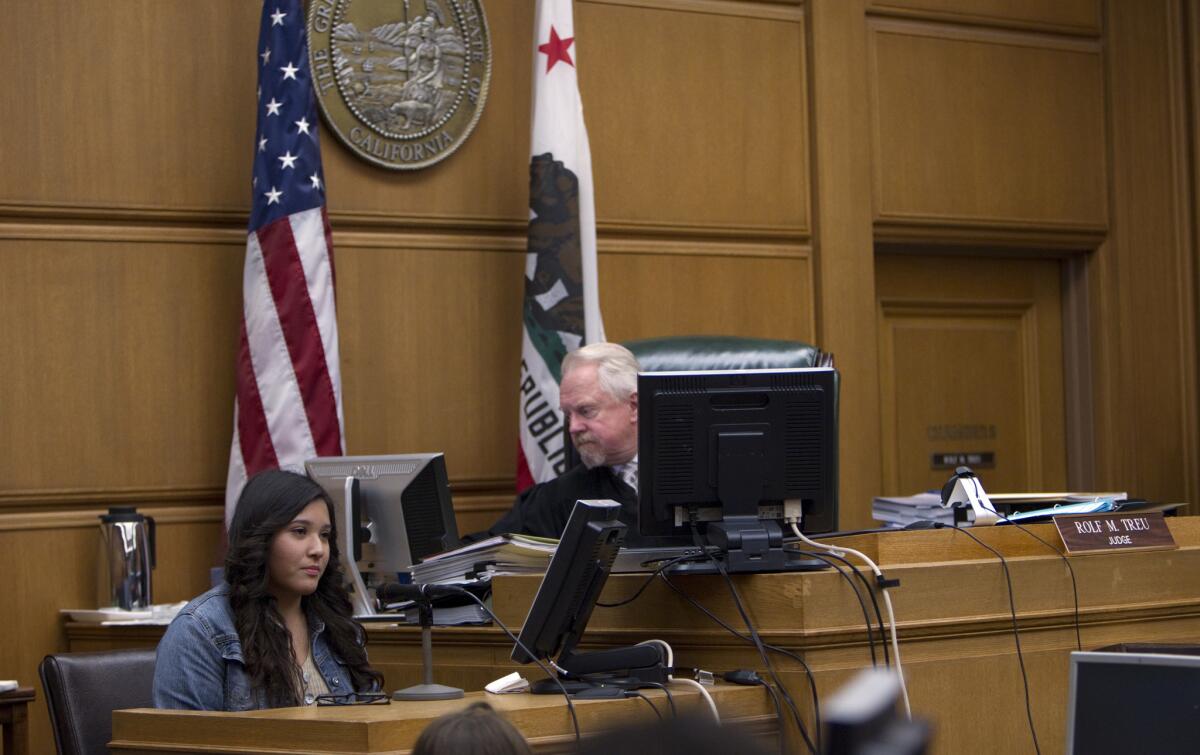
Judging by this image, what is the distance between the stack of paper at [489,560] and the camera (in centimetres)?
303

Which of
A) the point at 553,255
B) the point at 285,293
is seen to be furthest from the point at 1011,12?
the point at 285,293

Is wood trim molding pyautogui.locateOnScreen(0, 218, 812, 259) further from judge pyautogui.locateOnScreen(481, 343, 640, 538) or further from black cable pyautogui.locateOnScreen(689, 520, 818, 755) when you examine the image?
black cable pyautogui.locateOnScreen(689, 520, 818, 755)

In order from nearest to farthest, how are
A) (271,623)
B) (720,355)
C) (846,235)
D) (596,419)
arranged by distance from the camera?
(271,623) < (596,419) < (720,355) < (846,235)

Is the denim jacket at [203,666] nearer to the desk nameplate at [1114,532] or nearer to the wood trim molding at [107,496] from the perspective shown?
the desk nameplate at [1114,532]

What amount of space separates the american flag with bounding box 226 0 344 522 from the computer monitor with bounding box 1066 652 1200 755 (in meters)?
2.70

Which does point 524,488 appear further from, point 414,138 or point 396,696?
point 396,696

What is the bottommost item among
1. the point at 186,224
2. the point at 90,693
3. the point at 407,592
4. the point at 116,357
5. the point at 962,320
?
the point at 90,693

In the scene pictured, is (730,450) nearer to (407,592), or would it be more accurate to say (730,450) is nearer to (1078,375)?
(407,592)

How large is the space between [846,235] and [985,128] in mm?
744

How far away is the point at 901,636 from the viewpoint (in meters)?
2.71

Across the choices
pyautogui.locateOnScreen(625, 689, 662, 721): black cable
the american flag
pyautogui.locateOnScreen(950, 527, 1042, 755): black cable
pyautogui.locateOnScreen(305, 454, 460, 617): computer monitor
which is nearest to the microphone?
pyautogui.locateOnScreen(625, 689, 662, 721): black cable

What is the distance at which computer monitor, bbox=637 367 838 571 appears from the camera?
108 inches

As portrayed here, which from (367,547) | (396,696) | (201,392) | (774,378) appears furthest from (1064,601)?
(201,392)

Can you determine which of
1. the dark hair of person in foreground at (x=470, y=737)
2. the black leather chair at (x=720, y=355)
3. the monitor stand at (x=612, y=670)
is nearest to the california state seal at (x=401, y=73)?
the black leather chair at (x=720, y=355)
